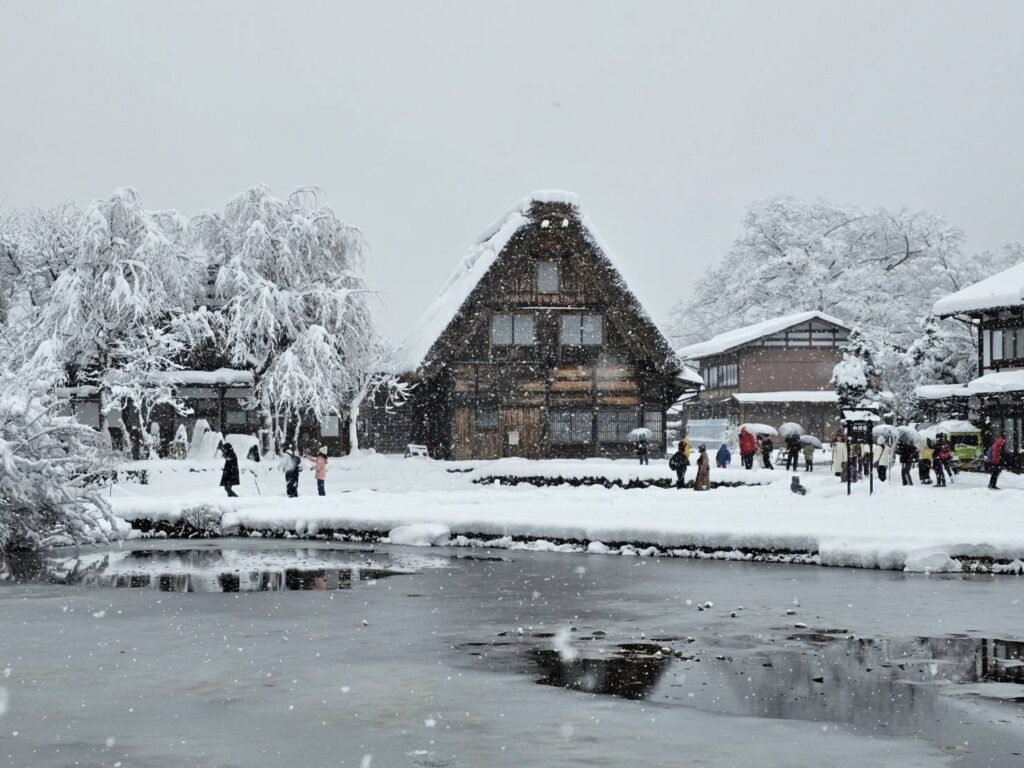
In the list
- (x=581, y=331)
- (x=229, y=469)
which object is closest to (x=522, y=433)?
(x=581, y=331)

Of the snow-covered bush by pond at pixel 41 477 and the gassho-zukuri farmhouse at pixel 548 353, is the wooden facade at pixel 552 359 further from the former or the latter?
the snow-covered bush by pond at pixel 41 477

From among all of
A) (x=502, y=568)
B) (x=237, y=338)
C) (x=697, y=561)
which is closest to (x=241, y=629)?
(x=502, y=568)

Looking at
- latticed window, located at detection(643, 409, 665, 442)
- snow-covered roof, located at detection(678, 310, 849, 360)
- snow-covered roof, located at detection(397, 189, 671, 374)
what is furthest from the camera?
snow-covered roof, located at detection(678, 310, 849, 360)

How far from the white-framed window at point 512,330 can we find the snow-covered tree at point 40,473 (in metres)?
23.3

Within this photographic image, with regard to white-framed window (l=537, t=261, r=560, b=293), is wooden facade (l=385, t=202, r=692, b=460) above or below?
below

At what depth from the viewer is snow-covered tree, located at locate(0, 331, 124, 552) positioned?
21.6 metres

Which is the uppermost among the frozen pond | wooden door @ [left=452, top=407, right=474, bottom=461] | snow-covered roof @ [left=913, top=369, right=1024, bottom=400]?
snow-covered roof @ [left=913, top=369, right=1024, bottom=400]

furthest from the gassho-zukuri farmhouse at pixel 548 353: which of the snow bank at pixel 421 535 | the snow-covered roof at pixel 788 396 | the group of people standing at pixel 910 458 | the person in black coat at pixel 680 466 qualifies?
the snow bank at pixel 421 535

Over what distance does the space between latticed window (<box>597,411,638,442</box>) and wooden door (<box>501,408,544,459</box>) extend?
215 centimetres

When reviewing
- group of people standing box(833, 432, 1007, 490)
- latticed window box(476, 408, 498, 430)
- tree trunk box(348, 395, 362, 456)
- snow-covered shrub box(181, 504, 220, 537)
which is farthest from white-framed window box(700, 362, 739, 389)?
snow-covered shrub box(181, 504, 220, 537)

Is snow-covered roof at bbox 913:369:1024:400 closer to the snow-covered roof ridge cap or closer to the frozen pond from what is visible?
the snow-covered roof ridge cap

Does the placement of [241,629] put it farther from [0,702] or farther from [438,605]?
[0,702]

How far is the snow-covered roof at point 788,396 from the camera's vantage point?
207 feet

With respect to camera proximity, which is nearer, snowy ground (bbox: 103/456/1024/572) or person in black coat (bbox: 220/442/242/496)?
snowy ground (bbox: 103/456/1024/572)
